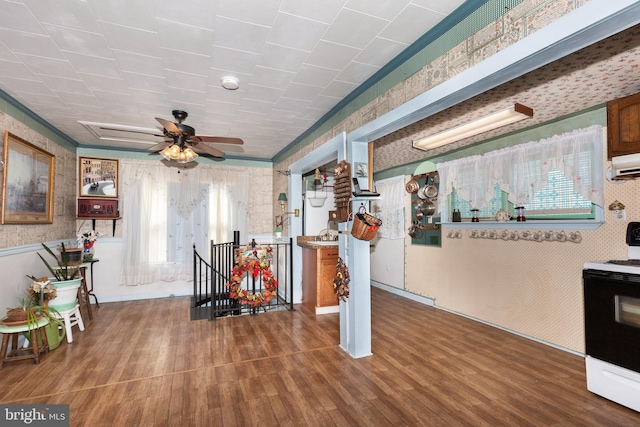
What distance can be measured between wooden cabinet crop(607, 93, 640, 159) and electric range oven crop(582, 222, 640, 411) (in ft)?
2.98

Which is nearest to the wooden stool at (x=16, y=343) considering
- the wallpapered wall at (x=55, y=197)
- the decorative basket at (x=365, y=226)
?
the wallpapered wall at (x=55, y=197)

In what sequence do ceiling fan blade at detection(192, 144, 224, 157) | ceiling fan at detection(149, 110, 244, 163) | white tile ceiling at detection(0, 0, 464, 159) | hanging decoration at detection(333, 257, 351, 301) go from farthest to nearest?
ceiling fan blade at detection(192, 144, 224, 157) < ceiling fan at detection(149, 110, 244, 163) < hanging decoration at detection(333, 257, 351, 301) < white tile ceiling at detection(0, 0, 464, 159)

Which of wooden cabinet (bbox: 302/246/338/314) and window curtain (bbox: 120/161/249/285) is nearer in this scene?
wooden cabinet (bbox: 302/246/338/314)

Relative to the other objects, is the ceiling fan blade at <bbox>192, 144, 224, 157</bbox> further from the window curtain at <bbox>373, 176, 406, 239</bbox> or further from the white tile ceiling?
the window curtain at <bbox>373, 176, 406, 239</bbox>

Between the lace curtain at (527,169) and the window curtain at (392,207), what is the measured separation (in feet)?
3.26

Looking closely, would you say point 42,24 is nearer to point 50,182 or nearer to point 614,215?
point 50,182

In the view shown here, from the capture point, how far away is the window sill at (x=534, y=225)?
9.82ft

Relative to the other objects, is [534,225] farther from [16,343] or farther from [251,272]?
[16,343]

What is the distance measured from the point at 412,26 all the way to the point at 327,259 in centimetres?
309

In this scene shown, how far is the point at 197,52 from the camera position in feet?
7.89

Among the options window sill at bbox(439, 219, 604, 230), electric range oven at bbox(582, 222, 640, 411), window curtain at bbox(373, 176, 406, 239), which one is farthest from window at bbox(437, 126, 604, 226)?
window curtain at bbox(373, 176, 406, 239)

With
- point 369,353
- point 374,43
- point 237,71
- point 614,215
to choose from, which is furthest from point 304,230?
point 614,215

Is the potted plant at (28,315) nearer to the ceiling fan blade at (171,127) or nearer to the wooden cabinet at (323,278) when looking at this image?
the ceiling fan blade at (171,127)

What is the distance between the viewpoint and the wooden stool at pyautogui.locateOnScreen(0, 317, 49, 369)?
9.13 ft
